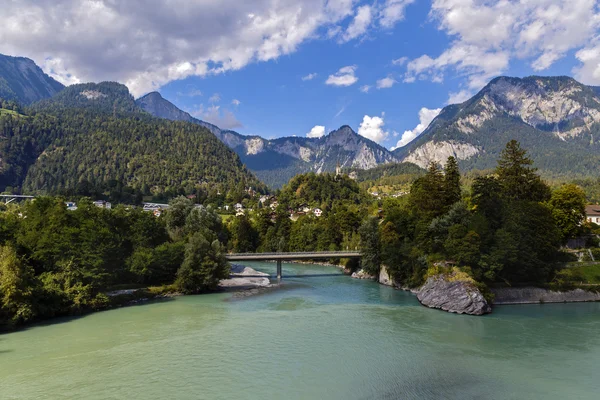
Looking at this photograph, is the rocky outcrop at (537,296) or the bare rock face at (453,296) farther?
the rocky outcrop at (537,296)

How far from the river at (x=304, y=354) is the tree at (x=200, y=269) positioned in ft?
17.8

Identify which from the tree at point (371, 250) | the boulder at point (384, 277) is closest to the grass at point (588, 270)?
the boulder at point (384, 277)

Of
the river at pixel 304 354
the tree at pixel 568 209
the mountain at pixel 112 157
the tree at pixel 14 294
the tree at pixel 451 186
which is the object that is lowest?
the river at pixel 304 354

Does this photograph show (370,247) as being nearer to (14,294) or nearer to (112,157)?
(14,294)

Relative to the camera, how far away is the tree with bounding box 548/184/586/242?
45.8m

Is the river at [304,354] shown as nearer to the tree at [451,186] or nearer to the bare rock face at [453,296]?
the bare rock face at [453,296]

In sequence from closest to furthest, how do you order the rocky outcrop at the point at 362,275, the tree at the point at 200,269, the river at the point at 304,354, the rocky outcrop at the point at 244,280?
1. the river at the point at 304,354
2. the tree at the point at 200,269
3. the rocky outcrop at the point at 244,280
4. the rocky outcrop at the point at 362,275

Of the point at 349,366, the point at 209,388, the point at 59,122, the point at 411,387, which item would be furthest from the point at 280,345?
the point at 59,122

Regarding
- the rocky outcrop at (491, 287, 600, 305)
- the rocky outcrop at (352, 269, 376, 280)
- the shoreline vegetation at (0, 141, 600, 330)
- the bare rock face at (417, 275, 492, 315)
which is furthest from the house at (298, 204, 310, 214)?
the rocky outcrop at (491, 287, 600, 305)

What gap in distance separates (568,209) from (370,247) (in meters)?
24.4

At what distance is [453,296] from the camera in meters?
35.5

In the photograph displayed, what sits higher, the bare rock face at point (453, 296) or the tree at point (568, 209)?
the tree at point (568, 209)

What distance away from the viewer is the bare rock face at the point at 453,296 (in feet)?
112

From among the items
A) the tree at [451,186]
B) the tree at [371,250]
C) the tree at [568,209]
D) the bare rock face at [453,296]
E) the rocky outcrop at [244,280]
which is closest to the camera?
the bare rock face at [453,296]
